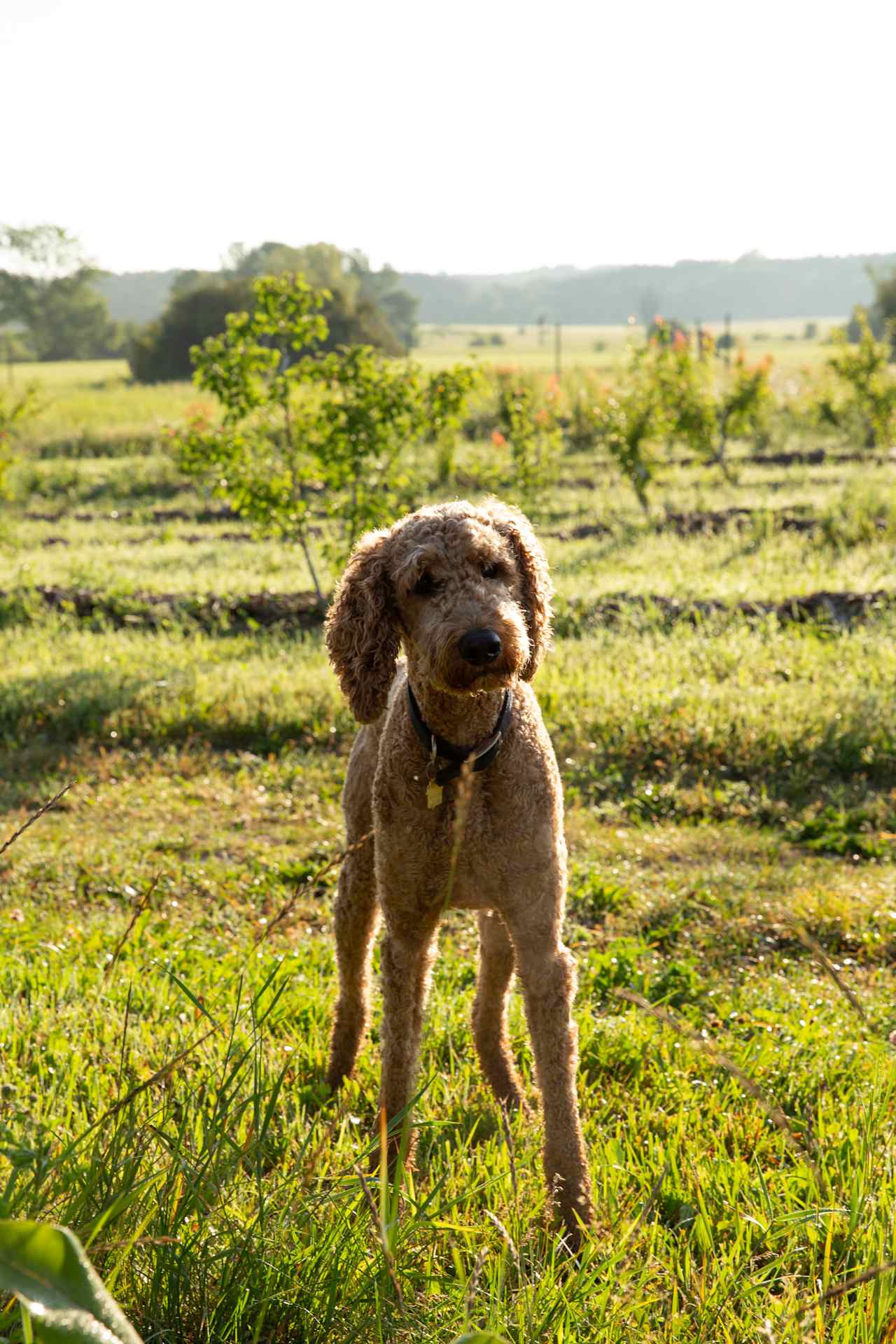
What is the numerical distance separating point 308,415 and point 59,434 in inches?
864

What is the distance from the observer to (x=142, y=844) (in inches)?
219

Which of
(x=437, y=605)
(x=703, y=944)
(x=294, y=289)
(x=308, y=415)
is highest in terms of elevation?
(x=294, y=289)

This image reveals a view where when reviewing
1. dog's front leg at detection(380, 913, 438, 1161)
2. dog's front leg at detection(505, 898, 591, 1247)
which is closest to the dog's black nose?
dog's front leg at detection(505, 898, 591, 1247)

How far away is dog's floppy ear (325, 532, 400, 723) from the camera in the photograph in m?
2.84

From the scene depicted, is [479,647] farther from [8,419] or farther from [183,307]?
[183,307]

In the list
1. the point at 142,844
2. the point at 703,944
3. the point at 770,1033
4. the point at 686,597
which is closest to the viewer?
the point at 770,1033

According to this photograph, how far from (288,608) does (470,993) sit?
265 inches

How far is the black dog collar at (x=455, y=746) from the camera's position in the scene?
2.70 meters

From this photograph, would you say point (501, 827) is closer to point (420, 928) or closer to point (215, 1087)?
point (420, 928)

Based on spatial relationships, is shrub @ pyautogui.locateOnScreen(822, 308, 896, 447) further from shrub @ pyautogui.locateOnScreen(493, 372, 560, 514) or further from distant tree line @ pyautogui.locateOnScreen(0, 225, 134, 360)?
distant tree line @ pyautogui.locateOnScreen(0, 225, 134, 360)

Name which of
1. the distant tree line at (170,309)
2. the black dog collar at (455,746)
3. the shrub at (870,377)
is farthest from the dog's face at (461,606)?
the distant tree line at (170,309)

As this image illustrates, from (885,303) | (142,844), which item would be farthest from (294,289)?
(885,303)

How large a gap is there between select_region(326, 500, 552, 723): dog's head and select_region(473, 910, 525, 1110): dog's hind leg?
0.83m

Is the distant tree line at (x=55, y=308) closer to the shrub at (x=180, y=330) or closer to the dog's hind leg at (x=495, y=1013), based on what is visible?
the shrub at (x=180, y=330)
